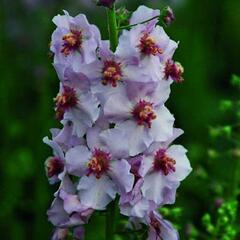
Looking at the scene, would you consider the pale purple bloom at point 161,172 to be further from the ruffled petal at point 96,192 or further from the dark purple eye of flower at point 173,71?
the dark purple eye of flower at point 173,71

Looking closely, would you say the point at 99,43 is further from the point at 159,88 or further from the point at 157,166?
the point at 157,166

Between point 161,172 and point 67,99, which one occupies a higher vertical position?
point 67,99

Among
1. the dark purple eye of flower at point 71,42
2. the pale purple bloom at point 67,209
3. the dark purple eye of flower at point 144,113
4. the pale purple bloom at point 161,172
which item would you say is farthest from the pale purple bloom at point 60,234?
the dark purple eye of flower at point 71,42

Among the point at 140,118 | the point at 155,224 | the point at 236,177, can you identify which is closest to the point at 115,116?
the point at 140,118

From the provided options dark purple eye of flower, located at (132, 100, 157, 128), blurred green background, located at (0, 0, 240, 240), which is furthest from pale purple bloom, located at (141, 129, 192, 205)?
blurred green background, located at (0, 0, 240, 240)

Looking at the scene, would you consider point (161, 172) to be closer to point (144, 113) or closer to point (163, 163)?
point (163, 163)

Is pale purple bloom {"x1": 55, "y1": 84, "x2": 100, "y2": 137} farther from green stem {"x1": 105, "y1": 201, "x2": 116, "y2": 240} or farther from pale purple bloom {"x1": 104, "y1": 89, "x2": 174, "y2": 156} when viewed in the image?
green stem {"x1": 105, "y1": 201, "x2": 116, "y2": 240}
